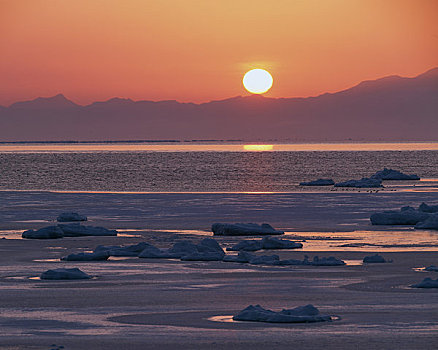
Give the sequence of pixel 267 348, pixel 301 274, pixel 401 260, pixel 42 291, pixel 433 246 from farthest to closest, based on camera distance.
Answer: pixel 433 246 → pixel 401 260 → pixel 301 274 → pixel 42 291 → pixel 267 348

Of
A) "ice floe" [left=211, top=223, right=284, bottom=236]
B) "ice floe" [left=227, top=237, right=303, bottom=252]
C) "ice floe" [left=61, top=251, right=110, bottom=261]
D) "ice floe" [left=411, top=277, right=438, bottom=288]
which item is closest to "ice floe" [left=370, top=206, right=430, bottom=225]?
"ice floe" [left=211, top=223, right=284, bottom=236]

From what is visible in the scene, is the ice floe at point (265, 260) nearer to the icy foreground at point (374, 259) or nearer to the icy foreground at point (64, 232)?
the icy foreground at point (374, 259)

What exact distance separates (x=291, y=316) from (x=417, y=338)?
2017 mm

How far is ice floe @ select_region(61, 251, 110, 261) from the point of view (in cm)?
2178

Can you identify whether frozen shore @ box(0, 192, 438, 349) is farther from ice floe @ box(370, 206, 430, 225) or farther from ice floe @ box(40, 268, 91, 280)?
ice floe @ box(370, 206, 430, 225)

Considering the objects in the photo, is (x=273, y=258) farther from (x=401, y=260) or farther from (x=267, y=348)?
(x=267, y=348)

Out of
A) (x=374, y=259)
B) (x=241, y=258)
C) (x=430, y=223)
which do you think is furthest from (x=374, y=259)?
(x=430, y=223)

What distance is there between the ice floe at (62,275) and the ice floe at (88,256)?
3.02m

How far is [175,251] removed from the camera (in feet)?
74.3

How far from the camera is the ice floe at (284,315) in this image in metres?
13.8

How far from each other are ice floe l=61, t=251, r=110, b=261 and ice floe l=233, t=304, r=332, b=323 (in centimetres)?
823

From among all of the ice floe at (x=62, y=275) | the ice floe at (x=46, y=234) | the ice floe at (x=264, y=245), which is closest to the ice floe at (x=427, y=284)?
the ice floe at (x=62, y=275)

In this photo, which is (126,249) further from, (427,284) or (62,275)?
(427,284)

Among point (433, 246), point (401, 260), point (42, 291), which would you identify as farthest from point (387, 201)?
point (42, 291)
